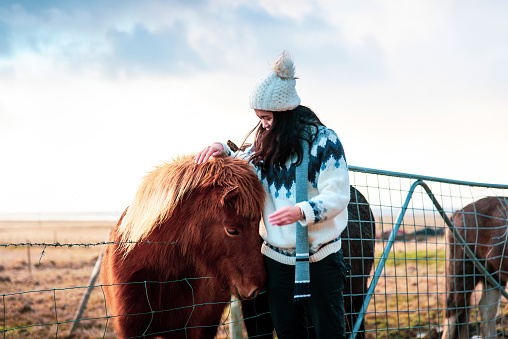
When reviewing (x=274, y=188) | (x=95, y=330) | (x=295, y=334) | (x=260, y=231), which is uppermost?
(x=274, y=188)

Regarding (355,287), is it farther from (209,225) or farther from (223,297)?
(209,225)

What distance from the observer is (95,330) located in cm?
652

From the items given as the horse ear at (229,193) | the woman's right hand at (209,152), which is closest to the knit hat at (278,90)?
the woman's right hand at (209,152)

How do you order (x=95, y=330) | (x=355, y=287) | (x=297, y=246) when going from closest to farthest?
1. (x=297, y=246)
2. (x=355, y=287)
3. (x=95, y=330)

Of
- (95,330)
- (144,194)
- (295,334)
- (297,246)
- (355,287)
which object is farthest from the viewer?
(95,330)

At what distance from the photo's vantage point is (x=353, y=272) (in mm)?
3736

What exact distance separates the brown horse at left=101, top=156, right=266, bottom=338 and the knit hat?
38cm

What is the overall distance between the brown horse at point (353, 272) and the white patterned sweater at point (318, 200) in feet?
2.84

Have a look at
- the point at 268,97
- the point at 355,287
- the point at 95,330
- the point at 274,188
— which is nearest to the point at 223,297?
the point at 274,188

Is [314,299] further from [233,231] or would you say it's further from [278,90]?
[278,90]

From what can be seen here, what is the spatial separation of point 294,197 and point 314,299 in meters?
0.52

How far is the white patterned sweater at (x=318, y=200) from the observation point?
210cm

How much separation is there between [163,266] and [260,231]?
56 centimetres

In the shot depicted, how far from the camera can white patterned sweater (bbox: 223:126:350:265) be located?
6.88ft
